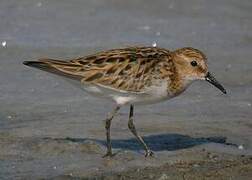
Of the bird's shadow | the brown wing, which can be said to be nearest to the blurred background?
the bird's shadow

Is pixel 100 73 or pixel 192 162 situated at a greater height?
pixel 100 73

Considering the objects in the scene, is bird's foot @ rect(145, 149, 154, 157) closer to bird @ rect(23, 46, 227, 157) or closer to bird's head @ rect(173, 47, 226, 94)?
bird @ rect(23, 46, 227, 157)

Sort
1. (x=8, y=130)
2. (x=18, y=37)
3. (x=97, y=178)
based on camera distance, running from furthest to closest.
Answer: (x=18, y=37) < (x=8, y=130) < (x=97, y=178)

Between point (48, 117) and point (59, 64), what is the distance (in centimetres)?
146

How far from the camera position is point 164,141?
33.8 feet

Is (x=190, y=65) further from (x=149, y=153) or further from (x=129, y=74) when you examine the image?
(x=149, y=153)

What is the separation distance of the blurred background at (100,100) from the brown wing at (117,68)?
76 cm

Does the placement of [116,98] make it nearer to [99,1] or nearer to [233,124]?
[233,124]

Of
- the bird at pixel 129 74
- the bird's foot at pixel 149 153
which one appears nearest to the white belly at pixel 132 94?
the bird at pixel 129 74

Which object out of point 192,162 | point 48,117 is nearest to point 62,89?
point 48,117

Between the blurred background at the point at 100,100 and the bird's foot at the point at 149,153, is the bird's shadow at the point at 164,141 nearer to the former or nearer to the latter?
the blurred background at the point at 100,100

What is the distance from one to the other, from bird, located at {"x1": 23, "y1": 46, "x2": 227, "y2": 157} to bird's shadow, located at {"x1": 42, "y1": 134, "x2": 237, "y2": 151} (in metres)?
0.27

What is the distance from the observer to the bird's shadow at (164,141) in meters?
10.0

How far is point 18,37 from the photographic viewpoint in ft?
46.1
